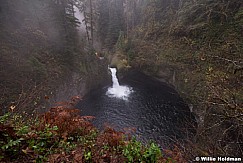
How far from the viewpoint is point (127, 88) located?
24.3 meters

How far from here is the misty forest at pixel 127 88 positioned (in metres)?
4.35

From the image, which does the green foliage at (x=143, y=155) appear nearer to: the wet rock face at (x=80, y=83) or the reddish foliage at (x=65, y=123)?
the reddish foliage at (x=65, y=123)

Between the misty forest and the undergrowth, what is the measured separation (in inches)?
1.0

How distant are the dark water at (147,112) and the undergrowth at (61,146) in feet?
30.2

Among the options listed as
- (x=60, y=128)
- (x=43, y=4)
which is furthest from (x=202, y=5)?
(x=60, y=128)

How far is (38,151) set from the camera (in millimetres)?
3297

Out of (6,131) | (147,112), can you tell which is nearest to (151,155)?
(6,131)

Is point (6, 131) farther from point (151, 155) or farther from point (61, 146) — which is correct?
point (151, 155)

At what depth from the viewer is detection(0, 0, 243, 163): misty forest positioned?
14.3 feet

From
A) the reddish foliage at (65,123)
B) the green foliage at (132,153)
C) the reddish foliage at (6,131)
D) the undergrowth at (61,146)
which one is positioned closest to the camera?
the undergrowth at (61,146)

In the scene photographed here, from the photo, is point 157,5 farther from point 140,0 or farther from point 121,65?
point 121,65

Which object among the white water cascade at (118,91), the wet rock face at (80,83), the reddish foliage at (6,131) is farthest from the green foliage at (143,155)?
the white water cascade at (118,91)

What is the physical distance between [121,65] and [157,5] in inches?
658

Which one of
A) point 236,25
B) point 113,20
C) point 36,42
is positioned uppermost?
point 113,20
